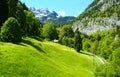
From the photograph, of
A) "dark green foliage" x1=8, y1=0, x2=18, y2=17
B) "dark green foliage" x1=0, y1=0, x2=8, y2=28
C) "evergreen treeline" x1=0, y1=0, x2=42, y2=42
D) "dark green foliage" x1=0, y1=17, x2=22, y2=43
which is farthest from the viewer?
"dark green foliage" x1=8, y1=0, x2=18, y2=17

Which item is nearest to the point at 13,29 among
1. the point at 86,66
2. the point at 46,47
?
the point at 46,47

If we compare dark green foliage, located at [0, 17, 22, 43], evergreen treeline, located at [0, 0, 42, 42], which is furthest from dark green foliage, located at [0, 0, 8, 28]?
dark green foliage, located at [0, 17, 22, 43]

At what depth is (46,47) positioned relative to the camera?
110500 mm

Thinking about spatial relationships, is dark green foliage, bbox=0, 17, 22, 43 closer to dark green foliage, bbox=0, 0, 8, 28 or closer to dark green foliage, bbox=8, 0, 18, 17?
dark green foliage, bbox=0, 0, 8, 28

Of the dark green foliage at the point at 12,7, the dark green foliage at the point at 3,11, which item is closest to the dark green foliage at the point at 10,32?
the dark green foliage at the point at 3,11

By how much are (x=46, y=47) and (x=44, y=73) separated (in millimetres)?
51924

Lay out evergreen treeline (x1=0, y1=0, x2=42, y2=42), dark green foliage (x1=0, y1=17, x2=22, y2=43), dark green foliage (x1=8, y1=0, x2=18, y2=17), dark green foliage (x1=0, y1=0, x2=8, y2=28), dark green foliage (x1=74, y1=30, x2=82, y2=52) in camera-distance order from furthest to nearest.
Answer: dark green foliage (x1=74, y1=30, x2=82, y2=52), dark green foliage (x1=8, y1=0, x2=18, y2=17), dark green foliage (x1=0, y1=0, x2=8, y2=28), evergreen treeline (x1=0, y1=0, x2=42, y2=42), dark green foliage (x1=0, y1=17, x2=22, y2=43)

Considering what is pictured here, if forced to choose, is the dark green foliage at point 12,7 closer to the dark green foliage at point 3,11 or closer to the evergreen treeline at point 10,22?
the evergreen treeline at point 10,22

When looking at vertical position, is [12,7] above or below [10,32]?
above

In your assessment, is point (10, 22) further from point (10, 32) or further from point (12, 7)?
point (12, 7)

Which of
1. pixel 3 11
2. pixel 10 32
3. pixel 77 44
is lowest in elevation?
pixel 77 44

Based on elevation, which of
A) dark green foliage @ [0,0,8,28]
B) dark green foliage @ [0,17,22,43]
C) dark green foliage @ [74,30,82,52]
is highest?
dark green foliage @ [0,0,8,28]

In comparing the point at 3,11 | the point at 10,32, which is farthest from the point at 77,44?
the point at 10,32

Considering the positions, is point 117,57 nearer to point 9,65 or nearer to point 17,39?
point 17,39
